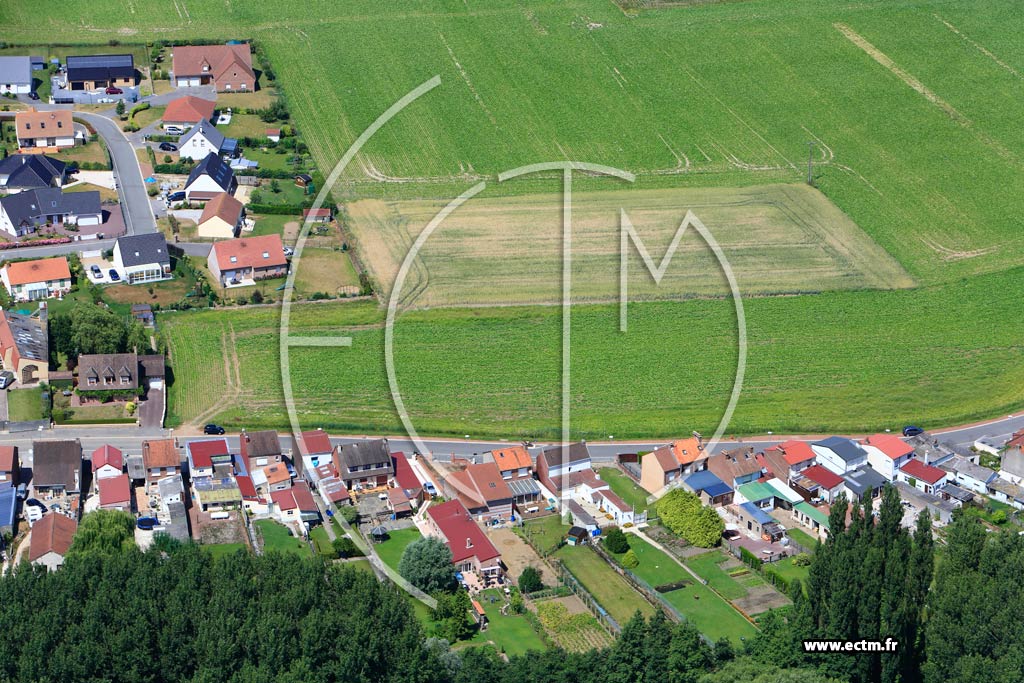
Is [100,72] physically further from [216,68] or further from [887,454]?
[887,454]

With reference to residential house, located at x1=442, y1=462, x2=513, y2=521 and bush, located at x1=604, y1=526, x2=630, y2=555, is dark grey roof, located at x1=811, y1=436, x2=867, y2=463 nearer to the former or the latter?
bush, located at x1=604, y1=526, x2=630, y2=555

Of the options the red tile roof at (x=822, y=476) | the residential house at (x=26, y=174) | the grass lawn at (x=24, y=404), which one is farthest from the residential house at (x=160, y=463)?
the residential house at (x=26, y=174)

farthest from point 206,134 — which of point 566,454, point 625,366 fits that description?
point 566,454

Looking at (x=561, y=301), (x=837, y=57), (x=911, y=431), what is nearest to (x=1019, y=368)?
(x=911, y=431)

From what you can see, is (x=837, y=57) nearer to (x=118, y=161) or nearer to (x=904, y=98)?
(x=904, y=98)

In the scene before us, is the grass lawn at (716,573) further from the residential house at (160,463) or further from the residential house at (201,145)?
the residential house at (201,145)
